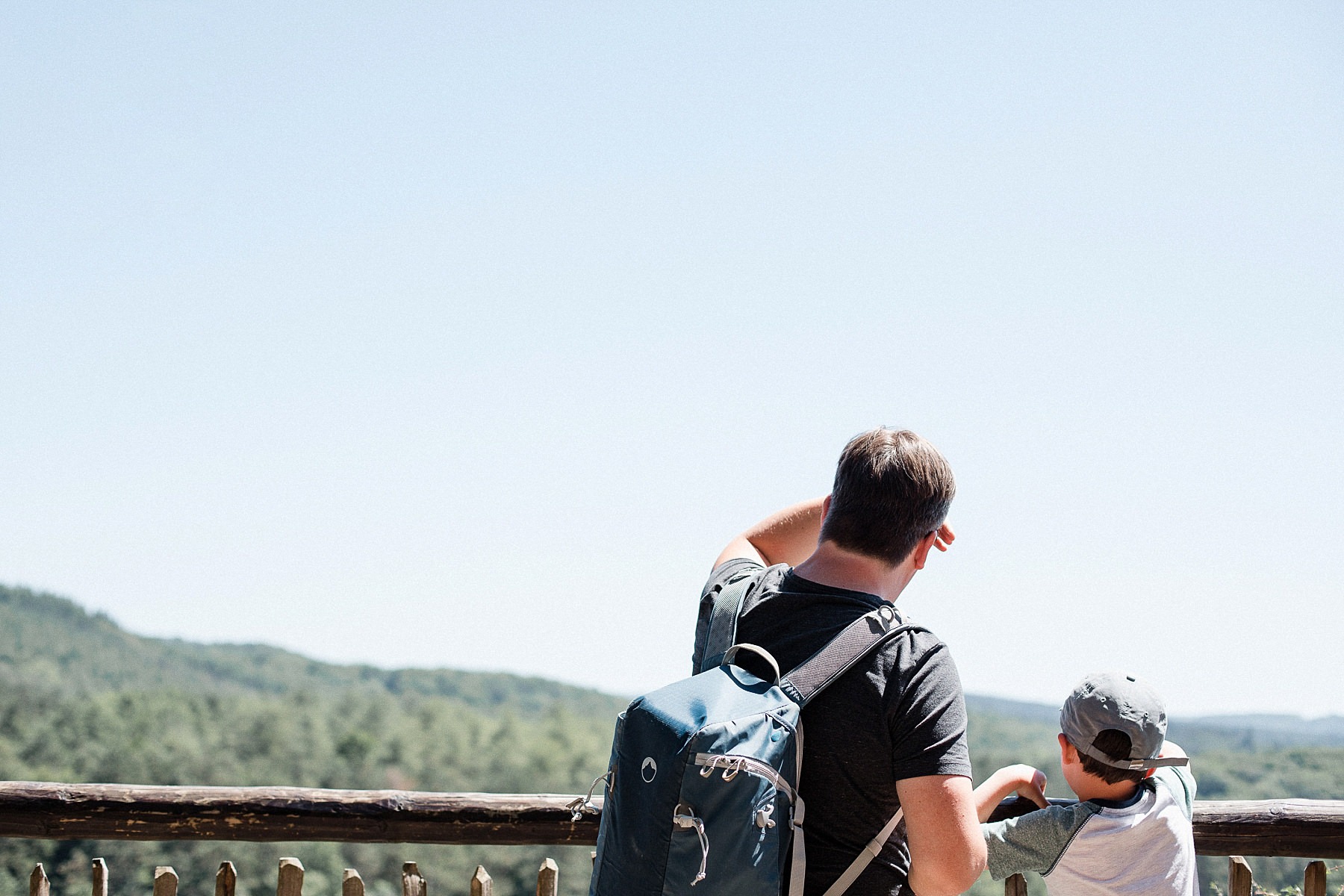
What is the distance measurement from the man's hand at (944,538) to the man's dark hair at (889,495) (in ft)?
0.29

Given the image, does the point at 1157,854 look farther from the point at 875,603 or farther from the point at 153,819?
the point at 153,819

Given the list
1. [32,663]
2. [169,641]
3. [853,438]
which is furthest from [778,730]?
[169,641]

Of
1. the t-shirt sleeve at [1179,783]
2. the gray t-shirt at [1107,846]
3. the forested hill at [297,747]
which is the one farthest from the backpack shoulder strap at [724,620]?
the forested hill at [297,747]

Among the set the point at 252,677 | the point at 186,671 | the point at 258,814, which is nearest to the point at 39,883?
the point at 258,814

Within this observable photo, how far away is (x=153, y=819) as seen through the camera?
2.73m

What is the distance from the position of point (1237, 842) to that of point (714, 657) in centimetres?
154

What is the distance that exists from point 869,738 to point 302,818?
1.76 metres

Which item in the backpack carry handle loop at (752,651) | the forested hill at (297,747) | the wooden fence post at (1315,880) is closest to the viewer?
the backpack carry handle loop at (752,651)

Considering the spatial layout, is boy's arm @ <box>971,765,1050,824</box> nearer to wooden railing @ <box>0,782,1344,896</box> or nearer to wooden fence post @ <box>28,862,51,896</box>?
wooden railing @ <box>0,782,1344,896</box>

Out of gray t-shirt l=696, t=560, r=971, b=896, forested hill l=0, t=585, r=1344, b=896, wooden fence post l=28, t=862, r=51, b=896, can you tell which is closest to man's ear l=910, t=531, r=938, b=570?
gray t-shirt l=696, t=560, r=971, b=896

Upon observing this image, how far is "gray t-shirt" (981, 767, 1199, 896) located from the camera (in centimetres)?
191

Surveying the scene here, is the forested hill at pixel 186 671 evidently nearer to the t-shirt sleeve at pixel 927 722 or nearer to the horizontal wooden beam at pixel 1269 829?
the horizontal wooden beam at pixel 1269 829

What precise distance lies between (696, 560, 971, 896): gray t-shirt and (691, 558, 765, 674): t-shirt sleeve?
0.23 meters

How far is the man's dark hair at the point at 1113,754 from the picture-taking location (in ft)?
6.28
